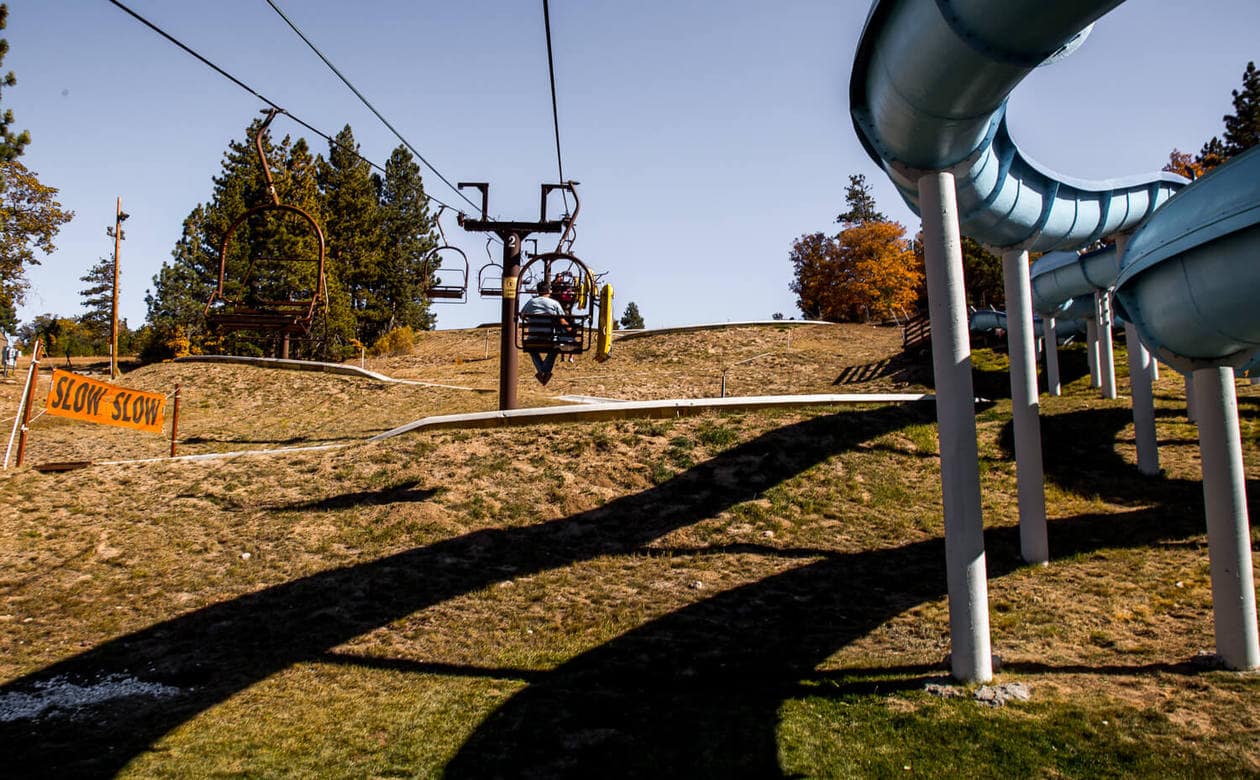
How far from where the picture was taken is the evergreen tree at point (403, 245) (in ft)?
210

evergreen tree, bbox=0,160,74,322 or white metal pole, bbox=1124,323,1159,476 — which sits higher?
evergreen tree, bbox=0,160,74,322

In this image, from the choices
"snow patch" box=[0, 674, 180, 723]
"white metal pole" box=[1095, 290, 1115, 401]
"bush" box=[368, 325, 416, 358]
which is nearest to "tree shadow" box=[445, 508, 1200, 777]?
"snow patch" box=[0, 674, 180, 723]

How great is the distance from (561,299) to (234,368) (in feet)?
75.9

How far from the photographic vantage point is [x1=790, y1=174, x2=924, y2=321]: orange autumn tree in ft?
178

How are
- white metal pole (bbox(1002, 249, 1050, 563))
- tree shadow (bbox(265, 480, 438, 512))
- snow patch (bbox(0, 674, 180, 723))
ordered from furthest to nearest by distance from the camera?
1. tree shadow (bbox(265, 480, 438, 512))
2. white metal pole (bbox(1002, 249, 1050, 563))
3. snow patch (bbox(0, 674, 180, 723))

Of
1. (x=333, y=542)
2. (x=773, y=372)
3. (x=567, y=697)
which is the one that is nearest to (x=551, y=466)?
(x=333, y=542)

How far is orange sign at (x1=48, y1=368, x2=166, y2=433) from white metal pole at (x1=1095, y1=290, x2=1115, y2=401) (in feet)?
78.7

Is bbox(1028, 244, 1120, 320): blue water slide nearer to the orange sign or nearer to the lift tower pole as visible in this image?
the lift tower pole

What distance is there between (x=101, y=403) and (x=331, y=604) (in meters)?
9.62

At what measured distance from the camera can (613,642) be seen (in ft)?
31.4

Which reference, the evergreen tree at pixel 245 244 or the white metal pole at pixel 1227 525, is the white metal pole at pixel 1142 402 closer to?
the white metal pole at pixel 1227 525

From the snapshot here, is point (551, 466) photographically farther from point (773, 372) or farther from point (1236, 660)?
point (773, 372)

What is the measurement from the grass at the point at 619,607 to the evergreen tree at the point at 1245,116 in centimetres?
3928

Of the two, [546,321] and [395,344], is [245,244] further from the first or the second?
[546,321]
